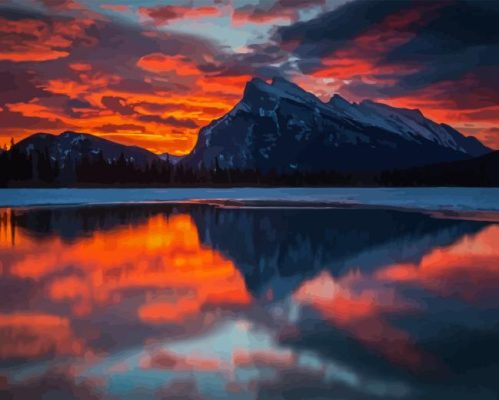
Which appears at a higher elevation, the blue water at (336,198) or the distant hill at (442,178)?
the distant hill at (442,178)

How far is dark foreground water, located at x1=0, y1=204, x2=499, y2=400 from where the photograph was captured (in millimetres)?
5586

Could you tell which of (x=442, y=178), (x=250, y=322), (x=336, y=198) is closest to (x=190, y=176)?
(x=442, y=178)

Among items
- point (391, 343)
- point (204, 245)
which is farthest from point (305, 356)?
point (204, 245)

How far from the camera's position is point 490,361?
618cm

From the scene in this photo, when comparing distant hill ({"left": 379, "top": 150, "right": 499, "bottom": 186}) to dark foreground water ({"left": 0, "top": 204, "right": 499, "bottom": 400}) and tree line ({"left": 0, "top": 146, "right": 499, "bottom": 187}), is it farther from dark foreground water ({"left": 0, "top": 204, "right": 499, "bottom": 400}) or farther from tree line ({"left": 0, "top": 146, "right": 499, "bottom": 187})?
dark foreground water ({"left": 0, "top": 204, "right": 499, "bottom": 400})

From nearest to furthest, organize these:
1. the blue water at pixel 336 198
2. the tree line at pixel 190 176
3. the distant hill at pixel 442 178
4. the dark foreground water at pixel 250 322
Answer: the dark foreground water at pixel 250 322
the blue water at pixel 336 198
the tree line at pixel 190 176
the distant hill at pixel 442 178

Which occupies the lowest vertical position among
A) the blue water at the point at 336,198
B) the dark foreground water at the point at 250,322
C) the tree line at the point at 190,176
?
the blue water at the point at 336,198

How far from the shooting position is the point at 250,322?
26.0 feet

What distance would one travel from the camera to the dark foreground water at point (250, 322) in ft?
18.3

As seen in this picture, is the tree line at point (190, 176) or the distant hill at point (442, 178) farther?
the distant hill at point (442, 178)

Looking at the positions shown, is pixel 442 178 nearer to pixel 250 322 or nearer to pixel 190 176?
pixel 190 176

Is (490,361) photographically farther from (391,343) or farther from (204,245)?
(204,245)

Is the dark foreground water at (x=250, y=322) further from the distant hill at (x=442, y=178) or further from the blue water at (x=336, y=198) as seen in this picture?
the distant hill at (x=442, y=178)

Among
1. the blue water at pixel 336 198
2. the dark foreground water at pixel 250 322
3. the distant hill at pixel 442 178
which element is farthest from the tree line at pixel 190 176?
the dark foreground water at pixel 250 322
